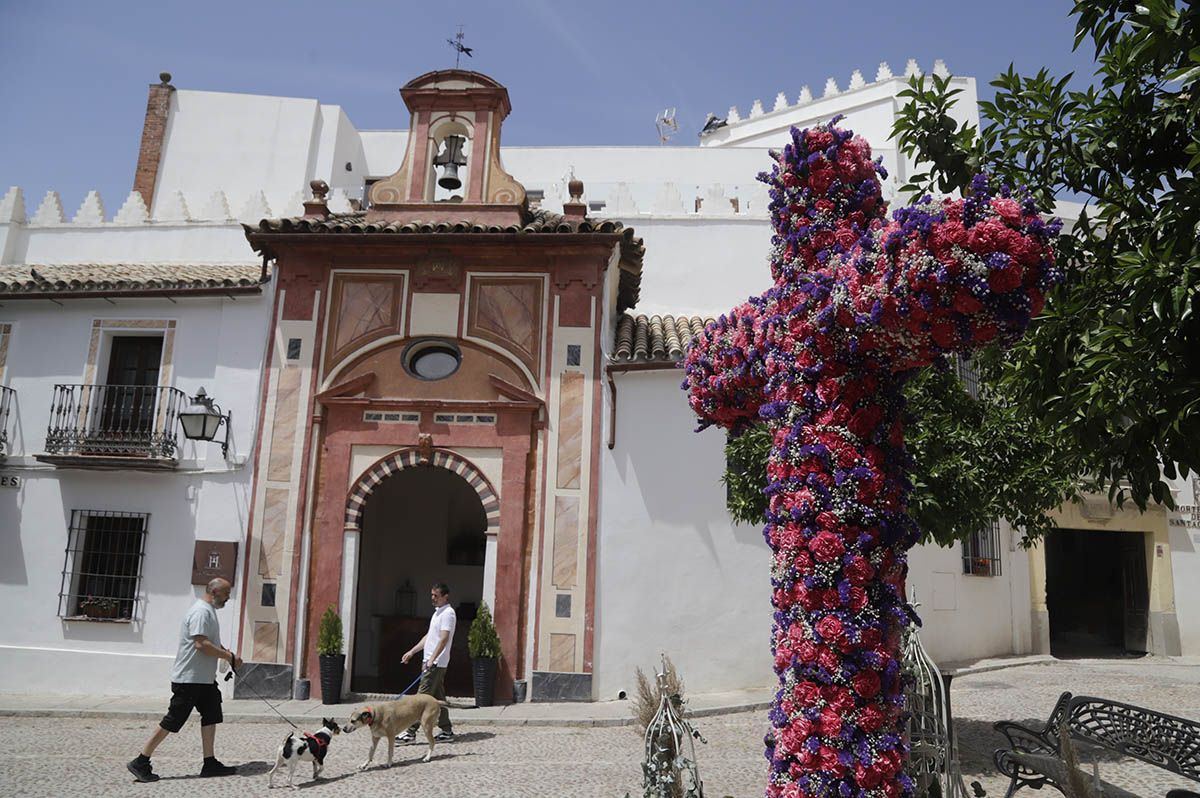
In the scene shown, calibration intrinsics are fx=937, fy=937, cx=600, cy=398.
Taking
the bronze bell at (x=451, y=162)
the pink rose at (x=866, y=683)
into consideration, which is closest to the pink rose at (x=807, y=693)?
the pink rose at (x=866, y=683)

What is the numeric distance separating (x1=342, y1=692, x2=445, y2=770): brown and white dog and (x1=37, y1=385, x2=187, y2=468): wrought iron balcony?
18.3 feet

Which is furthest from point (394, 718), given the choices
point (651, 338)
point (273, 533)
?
point (651, 338)

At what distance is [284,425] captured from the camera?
12016 mm

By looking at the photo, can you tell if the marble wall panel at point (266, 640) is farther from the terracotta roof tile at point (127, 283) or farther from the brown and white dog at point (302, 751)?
the terracotta roof tile at point (127, 283)

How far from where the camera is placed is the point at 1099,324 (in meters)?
4.75

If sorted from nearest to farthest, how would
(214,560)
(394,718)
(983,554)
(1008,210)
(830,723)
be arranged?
(1008,210)
(830,723)
(394,718)
(214,560)
(983,554)

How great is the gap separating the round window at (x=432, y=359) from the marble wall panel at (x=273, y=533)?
2239 millimetres

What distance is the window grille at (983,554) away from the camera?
15.6 meters

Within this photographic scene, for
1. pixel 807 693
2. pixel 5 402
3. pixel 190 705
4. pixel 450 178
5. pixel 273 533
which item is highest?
pixel 450 178

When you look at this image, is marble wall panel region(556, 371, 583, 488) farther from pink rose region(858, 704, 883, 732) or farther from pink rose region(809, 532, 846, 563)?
pink rose region(858, 704, 883, 732)

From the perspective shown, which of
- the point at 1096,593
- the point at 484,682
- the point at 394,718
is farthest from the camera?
the point at 1096,593

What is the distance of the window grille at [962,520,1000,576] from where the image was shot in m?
15.6

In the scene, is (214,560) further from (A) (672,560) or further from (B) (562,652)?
(A) (672,560)

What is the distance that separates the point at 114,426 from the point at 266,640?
3.86 metres
